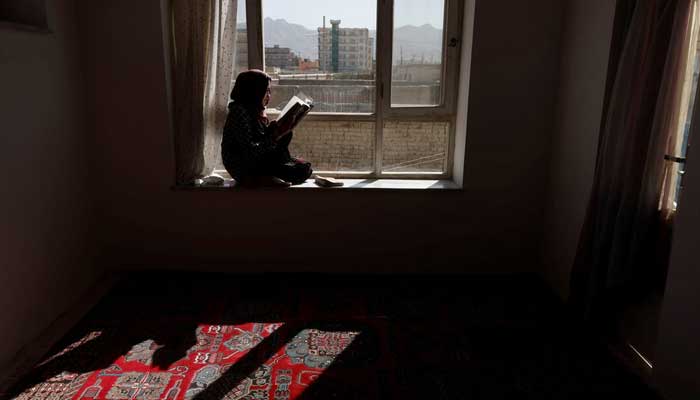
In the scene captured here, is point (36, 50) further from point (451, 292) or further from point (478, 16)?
point (451, 292)

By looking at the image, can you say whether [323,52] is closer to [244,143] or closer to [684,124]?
[244,143]

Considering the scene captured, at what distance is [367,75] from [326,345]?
6.21 feet

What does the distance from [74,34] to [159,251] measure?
57.7 inches

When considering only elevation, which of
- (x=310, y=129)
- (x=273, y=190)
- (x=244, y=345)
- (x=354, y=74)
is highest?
(x=354, y=74)

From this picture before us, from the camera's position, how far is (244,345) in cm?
276

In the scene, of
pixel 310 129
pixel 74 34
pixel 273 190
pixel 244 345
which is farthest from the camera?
pixel 310 129

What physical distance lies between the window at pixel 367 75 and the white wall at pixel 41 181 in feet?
3.74

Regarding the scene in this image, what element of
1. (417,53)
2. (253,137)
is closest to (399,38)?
(417,53)

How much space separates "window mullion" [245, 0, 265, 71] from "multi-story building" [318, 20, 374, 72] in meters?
0.40

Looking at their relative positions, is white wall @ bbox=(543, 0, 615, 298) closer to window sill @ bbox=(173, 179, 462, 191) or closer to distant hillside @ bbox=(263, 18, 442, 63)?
window sill @ bbox=(173, 179, 462, 191)

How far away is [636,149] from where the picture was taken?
97.8 inches

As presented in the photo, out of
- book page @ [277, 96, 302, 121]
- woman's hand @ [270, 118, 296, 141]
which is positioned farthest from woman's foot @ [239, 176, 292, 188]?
book page @ [277, 96, 302, 121]

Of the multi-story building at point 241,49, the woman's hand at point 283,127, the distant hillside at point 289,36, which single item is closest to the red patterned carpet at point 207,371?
the woman's hand at point 283,127

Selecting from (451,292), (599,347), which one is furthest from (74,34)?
(599,347)
